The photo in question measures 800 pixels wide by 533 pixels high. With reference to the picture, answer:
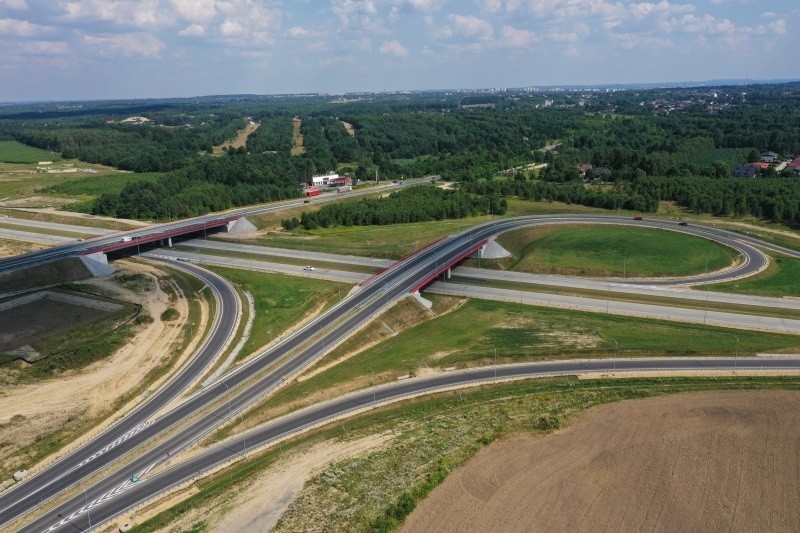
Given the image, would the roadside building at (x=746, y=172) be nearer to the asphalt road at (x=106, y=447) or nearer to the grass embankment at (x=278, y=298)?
the grass embankment at (x=278, y=298)

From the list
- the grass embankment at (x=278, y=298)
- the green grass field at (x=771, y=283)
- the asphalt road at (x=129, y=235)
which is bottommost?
the green grass field at (x=771, y=283)

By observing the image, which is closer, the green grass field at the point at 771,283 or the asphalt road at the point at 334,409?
the asphalt road at the point at 334,409

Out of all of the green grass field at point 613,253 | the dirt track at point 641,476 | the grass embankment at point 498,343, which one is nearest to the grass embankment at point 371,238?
the green grass field at point 613,253

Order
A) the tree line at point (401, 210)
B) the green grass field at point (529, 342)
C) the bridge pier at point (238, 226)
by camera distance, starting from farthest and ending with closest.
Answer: the tree line at point (401, 210) < the bridge pier at point (238, 226) < the green grass field at point (529, 342)

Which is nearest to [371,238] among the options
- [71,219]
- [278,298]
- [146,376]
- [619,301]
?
[278,298]

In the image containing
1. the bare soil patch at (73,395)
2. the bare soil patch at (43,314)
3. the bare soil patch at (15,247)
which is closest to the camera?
the bare soil patch at (73,395)

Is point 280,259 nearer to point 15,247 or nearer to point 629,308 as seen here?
point 15,247

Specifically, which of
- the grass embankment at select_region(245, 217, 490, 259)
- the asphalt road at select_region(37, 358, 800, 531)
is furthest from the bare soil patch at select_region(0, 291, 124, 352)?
the grass embankment at select_region(245, 217, 490, 259)
